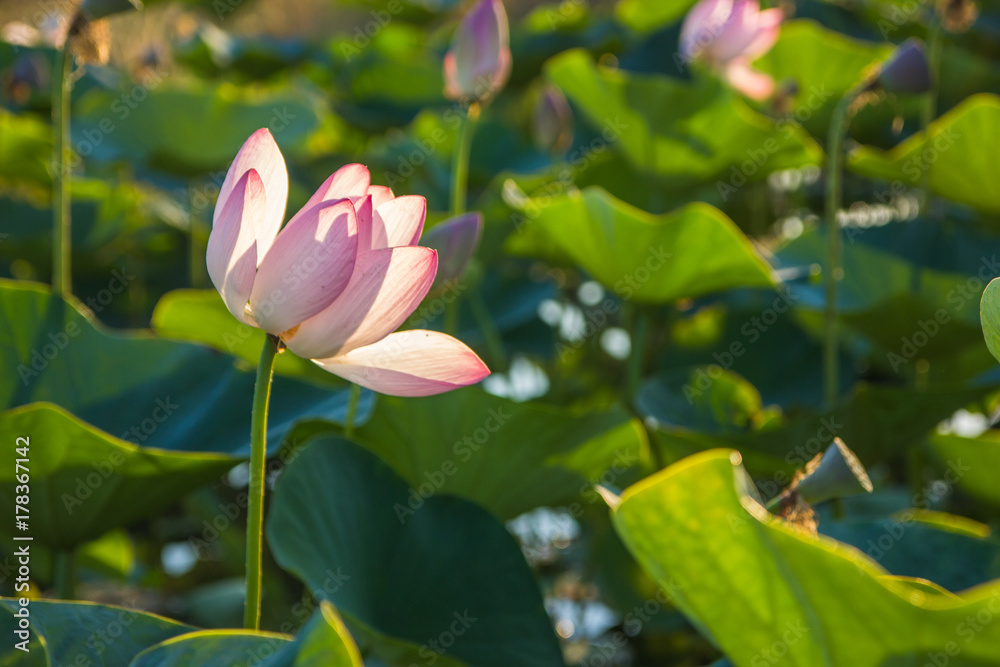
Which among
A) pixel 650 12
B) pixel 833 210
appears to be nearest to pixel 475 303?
pixel 833 210

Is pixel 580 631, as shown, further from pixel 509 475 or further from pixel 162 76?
pixel 162 76

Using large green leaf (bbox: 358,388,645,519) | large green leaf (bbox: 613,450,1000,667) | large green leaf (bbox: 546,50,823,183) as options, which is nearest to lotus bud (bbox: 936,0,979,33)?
large green leaf (bbox: 546,50,823,183)

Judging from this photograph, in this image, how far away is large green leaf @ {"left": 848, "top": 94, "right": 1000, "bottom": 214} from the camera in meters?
1.18

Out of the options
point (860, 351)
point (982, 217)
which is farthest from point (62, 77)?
point (982, 217)

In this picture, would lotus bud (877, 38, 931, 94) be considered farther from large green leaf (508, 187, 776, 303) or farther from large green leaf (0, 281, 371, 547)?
large green leaf (0, 281, 371, 547)

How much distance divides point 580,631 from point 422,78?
1265 mm

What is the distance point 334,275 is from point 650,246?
655mm

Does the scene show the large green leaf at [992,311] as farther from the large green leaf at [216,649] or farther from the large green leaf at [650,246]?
the large green leaf at [650,246]

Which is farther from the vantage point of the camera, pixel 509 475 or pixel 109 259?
pixel 109 259

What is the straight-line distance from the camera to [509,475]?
902 mm

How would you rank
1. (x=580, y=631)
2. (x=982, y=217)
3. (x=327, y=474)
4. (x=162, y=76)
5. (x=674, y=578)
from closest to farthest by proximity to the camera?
(x=674, y=578)
(x=327, y=474)
(x=580, y=631)
(x=982, y=217)
(x=162, y=76)

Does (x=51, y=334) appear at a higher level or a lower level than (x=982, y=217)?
higher

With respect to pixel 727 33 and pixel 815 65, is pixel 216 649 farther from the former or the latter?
pixel 815 65

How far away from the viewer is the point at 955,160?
1250mm
